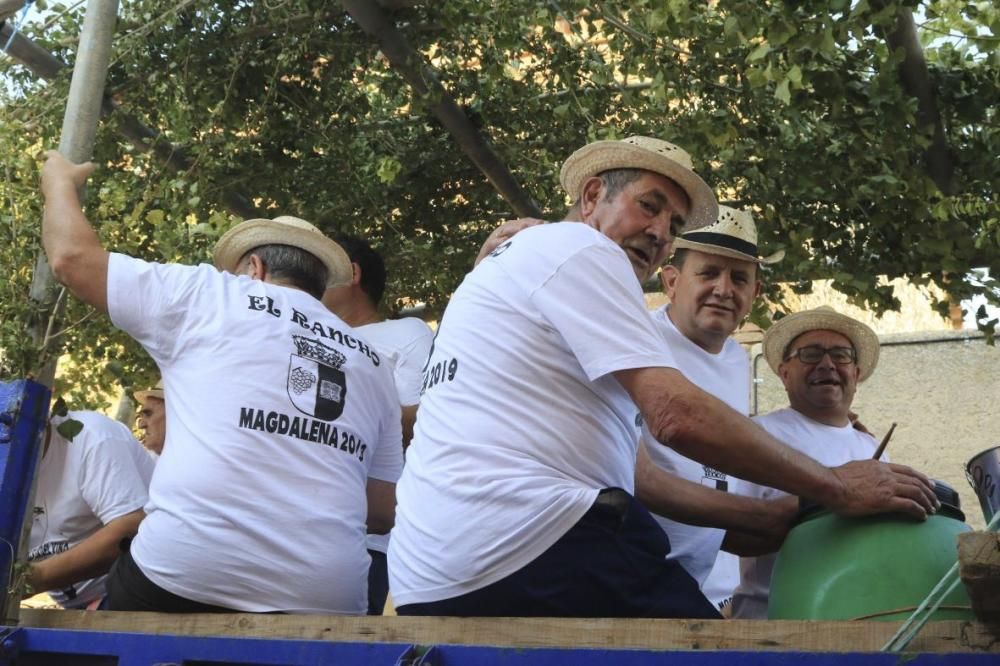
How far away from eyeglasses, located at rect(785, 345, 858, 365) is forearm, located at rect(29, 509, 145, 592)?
89.4 inches

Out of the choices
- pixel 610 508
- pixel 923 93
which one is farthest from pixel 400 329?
pixel 923 93

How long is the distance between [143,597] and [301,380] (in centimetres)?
60

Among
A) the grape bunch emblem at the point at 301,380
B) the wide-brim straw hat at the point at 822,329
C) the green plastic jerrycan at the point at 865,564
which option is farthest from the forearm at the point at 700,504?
the wide-brim straw hat at the point at 822,329

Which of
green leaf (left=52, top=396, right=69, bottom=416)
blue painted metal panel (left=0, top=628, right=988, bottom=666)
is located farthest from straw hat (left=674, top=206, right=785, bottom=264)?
blue painted metal panel (left=0, top=628, right=988, bottom=666)

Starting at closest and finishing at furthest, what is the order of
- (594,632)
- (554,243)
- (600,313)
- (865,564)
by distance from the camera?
1. (594,632)
2. (865,564)
3. (600,313)
4. (554,243)

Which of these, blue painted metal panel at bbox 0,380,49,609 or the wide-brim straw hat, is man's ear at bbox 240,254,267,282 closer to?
blue painted metal panel at bbox 0,380,49,609

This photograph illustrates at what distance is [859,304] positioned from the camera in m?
6.01

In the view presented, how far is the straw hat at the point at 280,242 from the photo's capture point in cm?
371

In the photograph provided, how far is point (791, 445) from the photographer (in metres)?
3.74

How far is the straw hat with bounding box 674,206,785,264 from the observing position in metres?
4.48

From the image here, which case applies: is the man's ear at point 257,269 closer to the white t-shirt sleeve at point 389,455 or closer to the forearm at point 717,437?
the white t-shirt sleeve at point 389,455

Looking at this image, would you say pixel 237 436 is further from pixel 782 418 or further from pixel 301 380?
pixel 782 418

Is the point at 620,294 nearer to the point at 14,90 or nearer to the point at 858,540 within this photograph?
the point at 858,540

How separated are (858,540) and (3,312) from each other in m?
2.17
